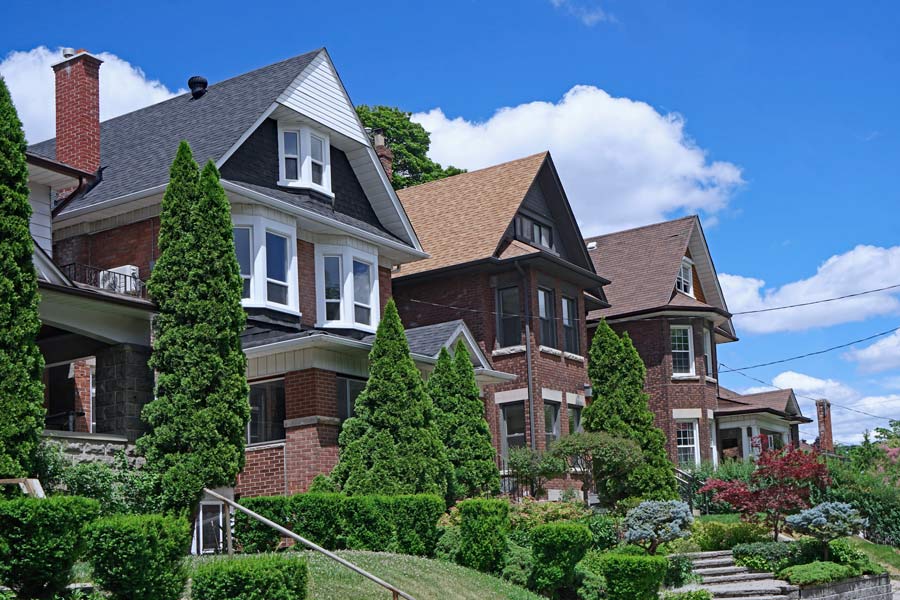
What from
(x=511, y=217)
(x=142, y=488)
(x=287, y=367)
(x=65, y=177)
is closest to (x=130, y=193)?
(x=65, y=177)

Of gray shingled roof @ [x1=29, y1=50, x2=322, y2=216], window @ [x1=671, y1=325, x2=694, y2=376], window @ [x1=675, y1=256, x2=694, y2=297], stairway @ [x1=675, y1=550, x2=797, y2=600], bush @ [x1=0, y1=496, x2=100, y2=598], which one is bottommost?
stairway @ [x1=675, y1=550, x2=797, y2=600]

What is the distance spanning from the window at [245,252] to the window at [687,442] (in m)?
18.0

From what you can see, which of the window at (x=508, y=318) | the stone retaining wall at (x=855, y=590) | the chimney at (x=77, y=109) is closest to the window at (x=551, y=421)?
the window at (x=508, y=318)

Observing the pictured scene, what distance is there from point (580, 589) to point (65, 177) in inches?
479

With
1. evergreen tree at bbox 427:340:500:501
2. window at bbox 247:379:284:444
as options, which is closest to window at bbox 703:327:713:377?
evergreen tree at bbox 427:340:500:501

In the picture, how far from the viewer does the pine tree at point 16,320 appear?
45.1 feet

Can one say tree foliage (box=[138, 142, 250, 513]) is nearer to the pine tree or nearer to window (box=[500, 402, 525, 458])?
the pine tree

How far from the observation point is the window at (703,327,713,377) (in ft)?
121

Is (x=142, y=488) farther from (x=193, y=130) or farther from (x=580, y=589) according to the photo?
(x=193, y=130)

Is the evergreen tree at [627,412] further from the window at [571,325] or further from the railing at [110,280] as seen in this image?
the railing at [110,280]

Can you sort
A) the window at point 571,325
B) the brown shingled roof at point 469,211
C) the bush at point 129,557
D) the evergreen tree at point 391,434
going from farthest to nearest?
the window at point 571,325 < the brown shingled roof at point 469,211 < the evergreen tree at point 391,434 < the bush at point 129,557

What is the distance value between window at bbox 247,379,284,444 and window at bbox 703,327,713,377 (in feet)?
61.3

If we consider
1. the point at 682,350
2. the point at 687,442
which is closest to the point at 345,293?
the point at 682,350

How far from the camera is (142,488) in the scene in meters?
16.4
